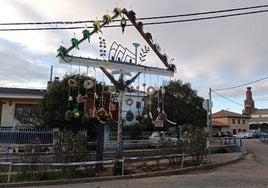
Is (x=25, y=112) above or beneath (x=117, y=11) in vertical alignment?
beneath

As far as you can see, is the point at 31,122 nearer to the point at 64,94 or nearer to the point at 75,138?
the point at 64,94

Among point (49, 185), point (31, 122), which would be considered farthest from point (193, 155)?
point (31, 122)

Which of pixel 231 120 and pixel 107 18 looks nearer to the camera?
pixel 107 18

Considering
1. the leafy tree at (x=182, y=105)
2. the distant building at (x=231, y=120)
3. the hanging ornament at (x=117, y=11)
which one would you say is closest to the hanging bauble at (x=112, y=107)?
the hanging ornament at (x=117, y=11)

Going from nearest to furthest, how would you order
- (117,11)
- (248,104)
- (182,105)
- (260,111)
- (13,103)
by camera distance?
(117,11) → (182,105) → (13,103) → (248,104) → (260,111)

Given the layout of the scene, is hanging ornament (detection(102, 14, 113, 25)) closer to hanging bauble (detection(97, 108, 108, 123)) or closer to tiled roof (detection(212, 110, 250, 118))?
hanging bauble (detection(97, 108, 108, 123))

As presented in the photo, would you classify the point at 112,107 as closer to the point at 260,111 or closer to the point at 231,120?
the point at 231,120

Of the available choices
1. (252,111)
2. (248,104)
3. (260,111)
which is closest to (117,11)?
(248,104)

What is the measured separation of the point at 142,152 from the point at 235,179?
8493 millimetres

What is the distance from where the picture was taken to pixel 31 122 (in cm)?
3033

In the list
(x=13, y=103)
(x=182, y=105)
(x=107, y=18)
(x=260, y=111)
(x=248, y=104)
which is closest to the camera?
(x=107, y=18)

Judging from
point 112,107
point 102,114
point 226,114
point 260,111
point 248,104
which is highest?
point 248,104

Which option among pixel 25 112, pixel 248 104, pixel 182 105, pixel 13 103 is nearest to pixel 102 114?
pixel 25 112

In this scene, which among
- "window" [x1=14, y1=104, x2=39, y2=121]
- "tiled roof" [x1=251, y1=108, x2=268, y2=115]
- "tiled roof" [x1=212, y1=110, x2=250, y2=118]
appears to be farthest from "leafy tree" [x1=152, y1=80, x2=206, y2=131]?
"tiled roof" [x1=251, y1=108, x2=268, y2=115]
